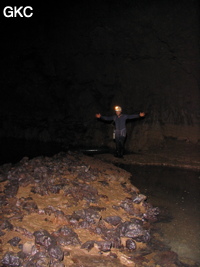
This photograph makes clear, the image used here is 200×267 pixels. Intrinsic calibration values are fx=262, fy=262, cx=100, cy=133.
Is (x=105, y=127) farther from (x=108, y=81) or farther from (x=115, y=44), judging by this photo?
(x=115, y=44)

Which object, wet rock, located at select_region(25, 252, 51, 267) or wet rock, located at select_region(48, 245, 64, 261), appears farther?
wet rock, located at select_region(48, 245, 64, 261)

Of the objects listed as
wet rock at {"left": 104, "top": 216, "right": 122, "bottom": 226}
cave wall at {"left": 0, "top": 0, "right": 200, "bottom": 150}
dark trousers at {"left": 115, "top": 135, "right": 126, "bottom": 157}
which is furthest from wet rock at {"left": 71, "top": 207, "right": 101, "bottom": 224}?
cave wall at {"left": 0, "top": 0, "right": 200, "bottom": 150}

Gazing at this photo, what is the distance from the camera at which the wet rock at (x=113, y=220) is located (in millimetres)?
4073

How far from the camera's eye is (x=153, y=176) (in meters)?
6.78

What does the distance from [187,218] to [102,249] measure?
1.75m

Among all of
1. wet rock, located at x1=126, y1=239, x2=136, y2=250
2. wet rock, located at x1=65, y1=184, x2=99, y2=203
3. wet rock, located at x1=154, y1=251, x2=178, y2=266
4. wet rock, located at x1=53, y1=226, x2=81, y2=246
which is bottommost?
wet rock, located at x1=154, y1=251, x2=178, y2=266

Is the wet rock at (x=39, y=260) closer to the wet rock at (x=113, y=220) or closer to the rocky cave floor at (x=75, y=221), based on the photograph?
the rocky cave floor at (x=75, y=221)

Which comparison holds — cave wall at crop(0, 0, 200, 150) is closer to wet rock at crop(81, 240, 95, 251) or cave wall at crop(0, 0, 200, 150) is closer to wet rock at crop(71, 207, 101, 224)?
wet rock at crop(71, 207, 101, 224)

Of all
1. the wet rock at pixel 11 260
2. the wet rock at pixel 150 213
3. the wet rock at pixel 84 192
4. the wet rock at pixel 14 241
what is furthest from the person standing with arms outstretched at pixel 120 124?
the wet rock at pixel 11 260

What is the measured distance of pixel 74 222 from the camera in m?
3.96

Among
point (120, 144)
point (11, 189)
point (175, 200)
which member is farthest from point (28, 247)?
point (120, 144)

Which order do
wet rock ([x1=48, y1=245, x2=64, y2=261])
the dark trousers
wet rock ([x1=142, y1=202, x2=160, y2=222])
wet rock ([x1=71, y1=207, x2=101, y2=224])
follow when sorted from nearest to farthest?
wet rock ([x1=48, y1=245, x2=64, y2=261]) < wet rock ([x1=71, y1=207, x2=101, y2=224]) < wet rock ([x1=142, y1=202, x2=160, y2=222]) < the dark trousers

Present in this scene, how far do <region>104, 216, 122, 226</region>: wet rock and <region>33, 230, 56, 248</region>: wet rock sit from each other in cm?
97

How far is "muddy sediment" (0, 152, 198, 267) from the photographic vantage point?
3.24 metres
